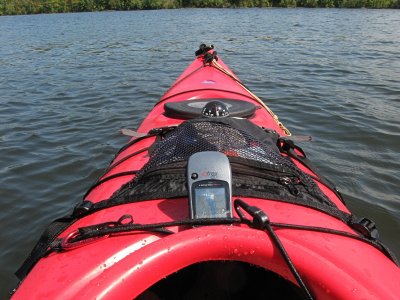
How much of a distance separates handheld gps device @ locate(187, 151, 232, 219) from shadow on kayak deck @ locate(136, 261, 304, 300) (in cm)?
59

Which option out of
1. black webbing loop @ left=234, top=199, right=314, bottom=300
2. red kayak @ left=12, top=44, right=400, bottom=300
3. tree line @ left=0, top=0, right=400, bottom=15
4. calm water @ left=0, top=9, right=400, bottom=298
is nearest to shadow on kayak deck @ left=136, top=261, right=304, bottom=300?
red kayak @ left=12, top=44, right=400, bottom=300

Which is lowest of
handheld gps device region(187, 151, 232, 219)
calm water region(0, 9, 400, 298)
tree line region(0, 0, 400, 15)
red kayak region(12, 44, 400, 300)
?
calm water region(0, 9, 400, 298)

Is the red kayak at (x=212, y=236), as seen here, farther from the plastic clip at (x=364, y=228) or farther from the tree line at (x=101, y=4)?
the tree line at (x=101, y=4)

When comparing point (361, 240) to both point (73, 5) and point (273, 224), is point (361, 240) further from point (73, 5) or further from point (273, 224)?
point (73, 5)

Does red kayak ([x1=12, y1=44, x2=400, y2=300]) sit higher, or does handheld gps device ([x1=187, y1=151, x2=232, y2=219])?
handheld gps device ([x1=187, y1=151, x2=232, y2=219])

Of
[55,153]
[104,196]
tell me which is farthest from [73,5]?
[104,196]

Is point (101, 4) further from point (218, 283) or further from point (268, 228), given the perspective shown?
point (268, 228)

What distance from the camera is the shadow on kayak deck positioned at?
2.07 meters

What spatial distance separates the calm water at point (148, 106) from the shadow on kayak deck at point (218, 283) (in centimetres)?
134

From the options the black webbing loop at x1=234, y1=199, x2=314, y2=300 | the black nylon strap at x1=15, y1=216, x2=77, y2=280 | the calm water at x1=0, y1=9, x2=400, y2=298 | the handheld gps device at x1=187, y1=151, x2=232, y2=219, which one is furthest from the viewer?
the calm water at x1=0, y1=9, x2=400, y2=298

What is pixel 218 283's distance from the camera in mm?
2094

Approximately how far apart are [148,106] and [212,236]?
546 cm

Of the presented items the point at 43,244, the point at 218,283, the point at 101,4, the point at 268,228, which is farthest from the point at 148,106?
the point at 101,4

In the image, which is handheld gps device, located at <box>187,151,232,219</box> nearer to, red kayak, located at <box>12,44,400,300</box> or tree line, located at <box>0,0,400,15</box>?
red kayak, located at <box>12,44,400,300</box>
